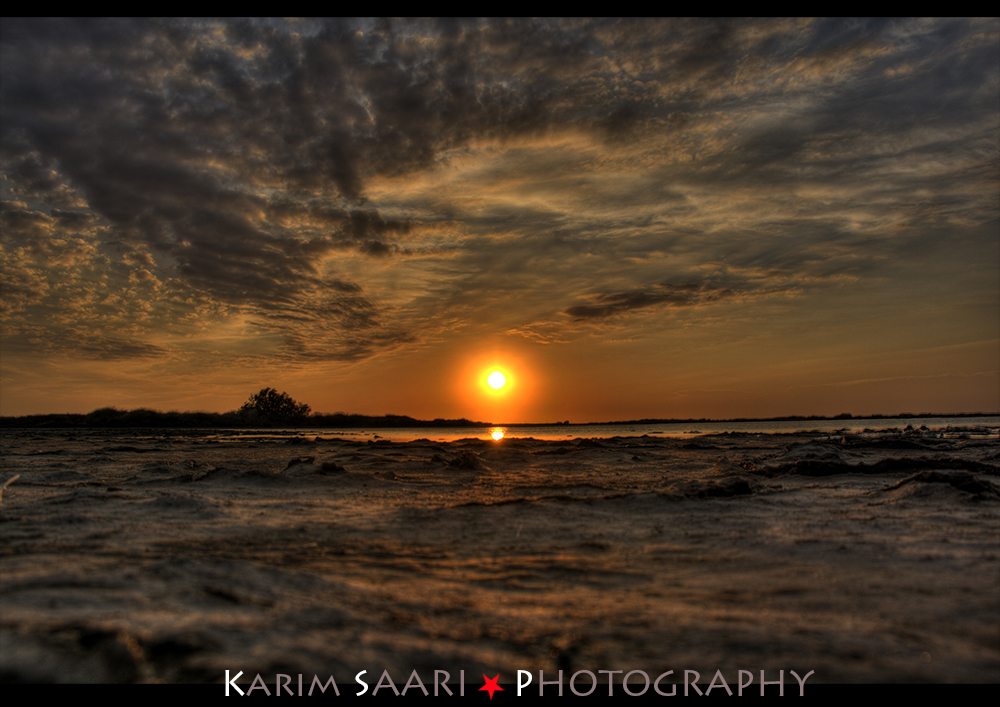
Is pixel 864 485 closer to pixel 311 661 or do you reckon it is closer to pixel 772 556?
pixel 772 556

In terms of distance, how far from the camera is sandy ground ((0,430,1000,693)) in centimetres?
212

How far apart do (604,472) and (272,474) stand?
6.62 meters

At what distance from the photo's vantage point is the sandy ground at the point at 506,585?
6.96ft

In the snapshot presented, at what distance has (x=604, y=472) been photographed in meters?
10.9

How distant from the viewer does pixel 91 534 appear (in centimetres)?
439

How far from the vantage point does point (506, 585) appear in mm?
3180

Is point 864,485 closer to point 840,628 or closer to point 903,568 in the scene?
point 903,568

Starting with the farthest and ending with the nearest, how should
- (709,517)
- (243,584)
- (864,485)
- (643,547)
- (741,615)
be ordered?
(864,485), (709,517), (643,547), (243,584), (741,615)

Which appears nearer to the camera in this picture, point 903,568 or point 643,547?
point 903,568

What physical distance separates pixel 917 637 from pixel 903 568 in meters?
1.36

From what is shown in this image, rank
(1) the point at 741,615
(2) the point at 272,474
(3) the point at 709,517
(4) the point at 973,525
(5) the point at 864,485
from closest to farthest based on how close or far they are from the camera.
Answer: (1) the point at 741,615 → (4) the point at 973,525 → (3) the point at 709,517 → (5) the point at 864,485 → (2) the point at 272,474

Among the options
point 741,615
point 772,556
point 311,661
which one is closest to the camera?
point 311,661

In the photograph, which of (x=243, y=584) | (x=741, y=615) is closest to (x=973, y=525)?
(x=741, y=615)

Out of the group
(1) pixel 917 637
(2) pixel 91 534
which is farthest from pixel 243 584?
(1) pixel 917 637
